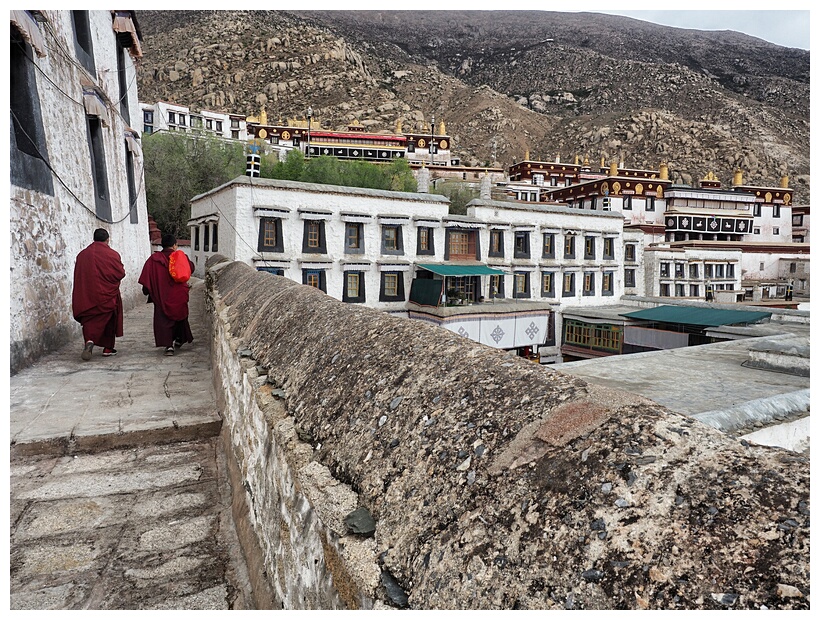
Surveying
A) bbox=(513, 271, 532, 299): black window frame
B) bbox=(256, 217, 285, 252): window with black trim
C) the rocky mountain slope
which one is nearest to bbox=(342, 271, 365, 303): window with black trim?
bbox=(256, 217, 285, 252): window with black trim

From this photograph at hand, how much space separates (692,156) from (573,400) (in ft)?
303

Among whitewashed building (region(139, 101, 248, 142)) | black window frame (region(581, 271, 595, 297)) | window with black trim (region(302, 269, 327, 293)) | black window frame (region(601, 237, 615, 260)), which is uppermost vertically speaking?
whitewashed building (region(139, 101, 248, 142))

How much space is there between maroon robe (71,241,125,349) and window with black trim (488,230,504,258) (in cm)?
2209

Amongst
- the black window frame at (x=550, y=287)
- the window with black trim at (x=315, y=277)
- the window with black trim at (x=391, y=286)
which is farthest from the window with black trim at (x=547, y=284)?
the window with black trim at (x=315, y=277)

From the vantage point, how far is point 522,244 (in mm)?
28172

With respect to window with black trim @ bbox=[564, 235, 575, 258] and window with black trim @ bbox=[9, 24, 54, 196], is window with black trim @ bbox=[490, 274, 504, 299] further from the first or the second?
window with black trim @ bbox=[9, 24, 54, 196]

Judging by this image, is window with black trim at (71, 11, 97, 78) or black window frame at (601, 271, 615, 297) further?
black window frame at (601, 271, 615, 297)

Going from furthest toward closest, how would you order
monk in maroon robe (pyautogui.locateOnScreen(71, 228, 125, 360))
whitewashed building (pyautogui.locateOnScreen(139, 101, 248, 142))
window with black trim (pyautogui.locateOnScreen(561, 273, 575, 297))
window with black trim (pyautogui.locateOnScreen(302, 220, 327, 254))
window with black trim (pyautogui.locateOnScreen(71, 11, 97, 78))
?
whitewashed building (pyautogui.locateOnScreen(139, 101, 248, 142)) → window with black trim (pyautogui.locateOnScreen(561, 273, 575, 297)) → window with black trim (pyautogui.locateOnScreen(302, 220, 327, 254)) → window with black trim (pyautogui.locateOnScreen(71, 11, 97, 78)) → monk in maroon robe (pyautogui.locateOnScreen(71, 228, 125, 360))

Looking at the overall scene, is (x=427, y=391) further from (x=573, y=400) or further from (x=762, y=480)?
(x=762, y=480)

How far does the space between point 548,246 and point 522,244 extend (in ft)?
5.41

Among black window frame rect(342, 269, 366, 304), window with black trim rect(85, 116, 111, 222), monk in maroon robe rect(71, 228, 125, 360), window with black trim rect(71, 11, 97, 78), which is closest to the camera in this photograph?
monk in maroon robe rect(71, 228, 125, 360)

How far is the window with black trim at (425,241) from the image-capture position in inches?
1017

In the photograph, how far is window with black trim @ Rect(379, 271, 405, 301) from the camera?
25.5 meters

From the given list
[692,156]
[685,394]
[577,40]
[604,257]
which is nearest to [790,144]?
[692,156]
